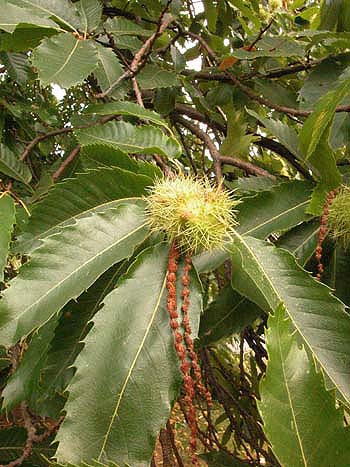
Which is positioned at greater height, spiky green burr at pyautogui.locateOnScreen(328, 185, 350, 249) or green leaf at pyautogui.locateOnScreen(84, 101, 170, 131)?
green leaf at pyautogui.locateOnScreen(84, 101, 170, 131)

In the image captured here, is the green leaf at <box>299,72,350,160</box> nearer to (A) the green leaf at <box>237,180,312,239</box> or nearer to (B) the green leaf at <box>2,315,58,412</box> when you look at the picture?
(A) the green leaf at <box>237,180,312,239</box>

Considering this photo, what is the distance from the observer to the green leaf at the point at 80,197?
773mm

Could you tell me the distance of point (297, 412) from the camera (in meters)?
0.48

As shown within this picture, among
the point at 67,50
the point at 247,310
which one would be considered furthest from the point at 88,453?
the point at 67,50

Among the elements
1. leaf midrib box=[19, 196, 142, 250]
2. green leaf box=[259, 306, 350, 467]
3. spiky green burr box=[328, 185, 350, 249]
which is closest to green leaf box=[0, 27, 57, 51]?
leaf midrib box=[19, 196, 142, 250]

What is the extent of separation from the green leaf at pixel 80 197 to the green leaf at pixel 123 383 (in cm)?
17

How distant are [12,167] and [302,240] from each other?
27.0 inches

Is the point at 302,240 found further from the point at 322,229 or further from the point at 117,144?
the point at 117,144

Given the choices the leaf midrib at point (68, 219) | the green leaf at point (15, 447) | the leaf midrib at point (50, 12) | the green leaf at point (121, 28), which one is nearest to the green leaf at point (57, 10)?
the leaf midrib at point (50, 12)

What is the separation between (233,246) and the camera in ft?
2.36

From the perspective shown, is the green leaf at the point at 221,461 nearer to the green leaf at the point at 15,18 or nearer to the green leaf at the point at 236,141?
the green leaf at the point at 236,141

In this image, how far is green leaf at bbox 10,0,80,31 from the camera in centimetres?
102

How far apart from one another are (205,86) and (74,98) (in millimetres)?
626

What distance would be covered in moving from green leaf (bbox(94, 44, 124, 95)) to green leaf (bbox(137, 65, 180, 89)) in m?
0.15
